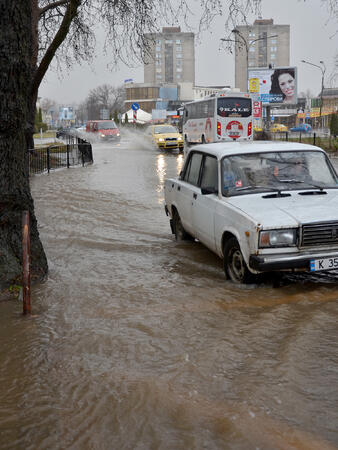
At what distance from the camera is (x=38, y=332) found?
5.32 meters

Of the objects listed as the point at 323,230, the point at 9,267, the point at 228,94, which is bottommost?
the point at 9,267

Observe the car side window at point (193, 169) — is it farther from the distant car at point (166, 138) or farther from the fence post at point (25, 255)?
the distant car at point (166, 138)

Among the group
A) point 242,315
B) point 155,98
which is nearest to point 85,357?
point 242,315

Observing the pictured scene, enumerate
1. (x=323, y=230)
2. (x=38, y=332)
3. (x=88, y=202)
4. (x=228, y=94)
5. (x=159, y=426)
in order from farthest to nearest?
(x=228, y=94), (x=88, y=202), (x=323, y=230), (x=38, y=332), (x=159, y=426)

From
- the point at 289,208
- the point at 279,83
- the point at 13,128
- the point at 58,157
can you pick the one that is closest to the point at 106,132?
the point at 58,157

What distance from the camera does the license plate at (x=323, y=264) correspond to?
5952 millimetres

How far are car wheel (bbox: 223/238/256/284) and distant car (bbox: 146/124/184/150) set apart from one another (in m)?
30.4

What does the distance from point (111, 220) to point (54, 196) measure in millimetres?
4297

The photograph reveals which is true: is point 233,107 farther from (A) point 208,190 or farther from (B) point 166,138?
(A) point 208,190

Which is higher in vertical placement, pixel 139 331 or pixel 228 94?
pixel 228 94

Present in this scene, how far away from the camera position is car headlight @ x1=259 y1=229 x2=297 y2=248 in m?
5.92

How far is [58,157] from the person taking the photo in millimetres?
25047

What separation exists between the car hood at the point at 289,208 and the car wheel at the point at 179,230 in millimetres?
2241

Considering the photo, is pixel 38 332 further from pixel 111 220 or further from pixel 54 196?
pixel 54 196
